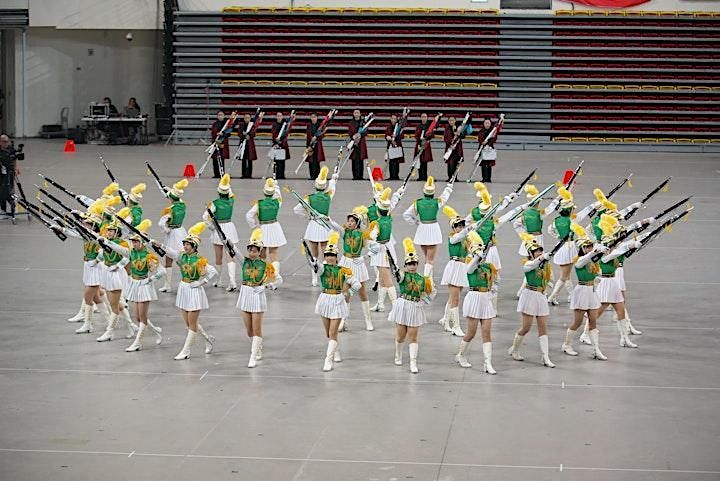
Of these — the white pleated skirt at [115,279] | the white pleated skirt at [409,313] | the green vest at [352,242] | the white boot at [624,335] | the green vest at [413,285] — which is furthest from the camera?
the green vest at [352,242]

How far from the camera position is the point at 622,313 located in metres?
14.7

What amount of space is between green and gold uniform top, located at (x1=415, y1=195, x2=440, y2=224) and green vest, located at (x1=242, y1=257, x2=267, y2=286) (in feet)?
12.9

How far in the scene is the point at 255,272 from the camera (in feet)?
44.7

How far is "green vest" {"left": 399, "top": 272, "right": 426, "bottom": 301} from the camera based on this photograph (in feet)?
44.1

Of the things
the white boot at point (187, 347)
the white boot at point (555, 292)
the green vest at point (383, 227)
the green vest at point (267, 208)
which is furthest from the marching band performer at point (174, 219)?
the white boot at point (555, 292)

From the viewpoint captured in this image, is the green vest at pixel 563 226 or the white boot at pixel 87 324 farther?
the green vest at pixel 563 226

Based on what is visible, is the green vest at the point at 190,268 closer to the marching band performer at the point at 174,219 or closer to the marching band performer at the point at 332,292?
the marching band performer at the point at 332,292

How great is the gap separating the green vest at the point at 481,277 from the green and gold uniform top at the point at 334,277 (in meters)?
1.40

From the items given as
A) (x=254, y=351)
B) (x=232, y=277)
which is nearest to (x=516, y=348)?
(x=254, y=351)

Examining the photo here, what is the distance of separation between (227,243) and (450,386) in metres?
3.32

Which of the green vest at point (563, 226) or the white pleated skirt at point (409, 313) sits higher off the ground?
the green vest at point (563, 226)

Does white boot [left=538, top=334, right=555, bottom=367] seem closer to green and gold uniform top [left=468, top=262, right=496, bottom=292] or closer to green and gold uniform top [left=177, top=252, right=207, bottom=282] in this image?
green and gold uniform top [left=468, top=262, right=496, bottom=292]

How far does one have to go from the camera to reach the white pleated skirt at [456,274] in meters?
15.4

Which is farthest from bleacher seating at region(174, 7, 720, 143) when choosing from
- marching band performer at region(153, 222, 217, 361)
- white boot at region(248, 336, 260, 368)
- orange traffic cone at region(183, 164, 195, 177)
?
white boot at region(248, 336, 260, 368)
